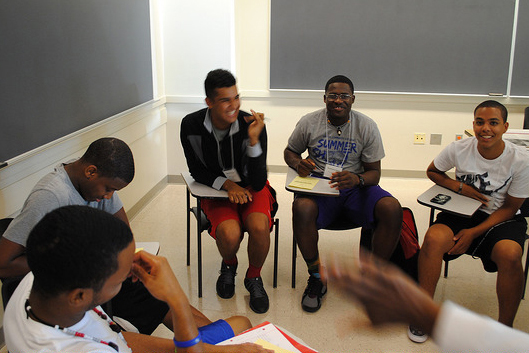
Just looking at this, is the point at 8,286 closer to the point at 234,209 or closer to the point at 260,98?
the point at 234,209

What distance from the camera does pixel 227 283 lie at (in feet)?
10.1

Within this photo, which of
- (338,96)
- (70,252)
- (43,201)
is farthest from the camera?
(338,96)

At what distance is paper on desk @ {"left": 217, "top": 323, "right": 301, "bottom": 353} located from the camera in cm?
153

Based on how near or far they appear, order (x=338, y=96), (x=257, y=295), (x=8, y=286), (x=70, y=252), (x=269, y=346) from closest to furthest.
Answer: (x=70, y=252)
(x=269, y=346)
(x=8, y=286)
(x=257, y=295)
(x=338, y=96)

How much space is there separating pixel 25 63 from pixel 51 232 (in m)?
1.79

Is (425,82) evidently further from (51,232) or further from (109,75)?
(51,232)

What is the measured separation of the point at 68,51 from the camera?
3066 millimetres

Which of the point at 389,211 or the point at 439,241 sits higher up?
the point at 389,211

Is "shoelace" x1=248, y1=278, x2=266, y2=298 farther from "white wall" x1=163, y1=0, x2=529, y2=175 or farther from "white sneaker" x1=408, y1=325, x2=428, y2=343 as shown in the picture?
"white wall" x1=163, y1=0, x2=529, y2=175

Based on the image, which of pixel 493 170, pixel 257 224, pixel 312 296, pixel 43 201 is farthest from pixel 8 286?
pixel 493 170

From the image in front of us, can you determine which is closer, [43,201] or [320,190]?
[43,201]

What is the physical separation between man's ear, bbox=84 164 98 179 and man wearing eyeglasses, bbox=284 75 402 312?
49.8 inches

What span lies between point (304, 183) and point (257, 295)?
69 centimetres

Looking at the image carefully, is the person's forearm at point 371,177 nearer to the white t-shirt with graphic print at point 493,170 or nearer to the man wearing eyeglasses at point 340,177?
the man wearing eyeglasses at point 340,177
